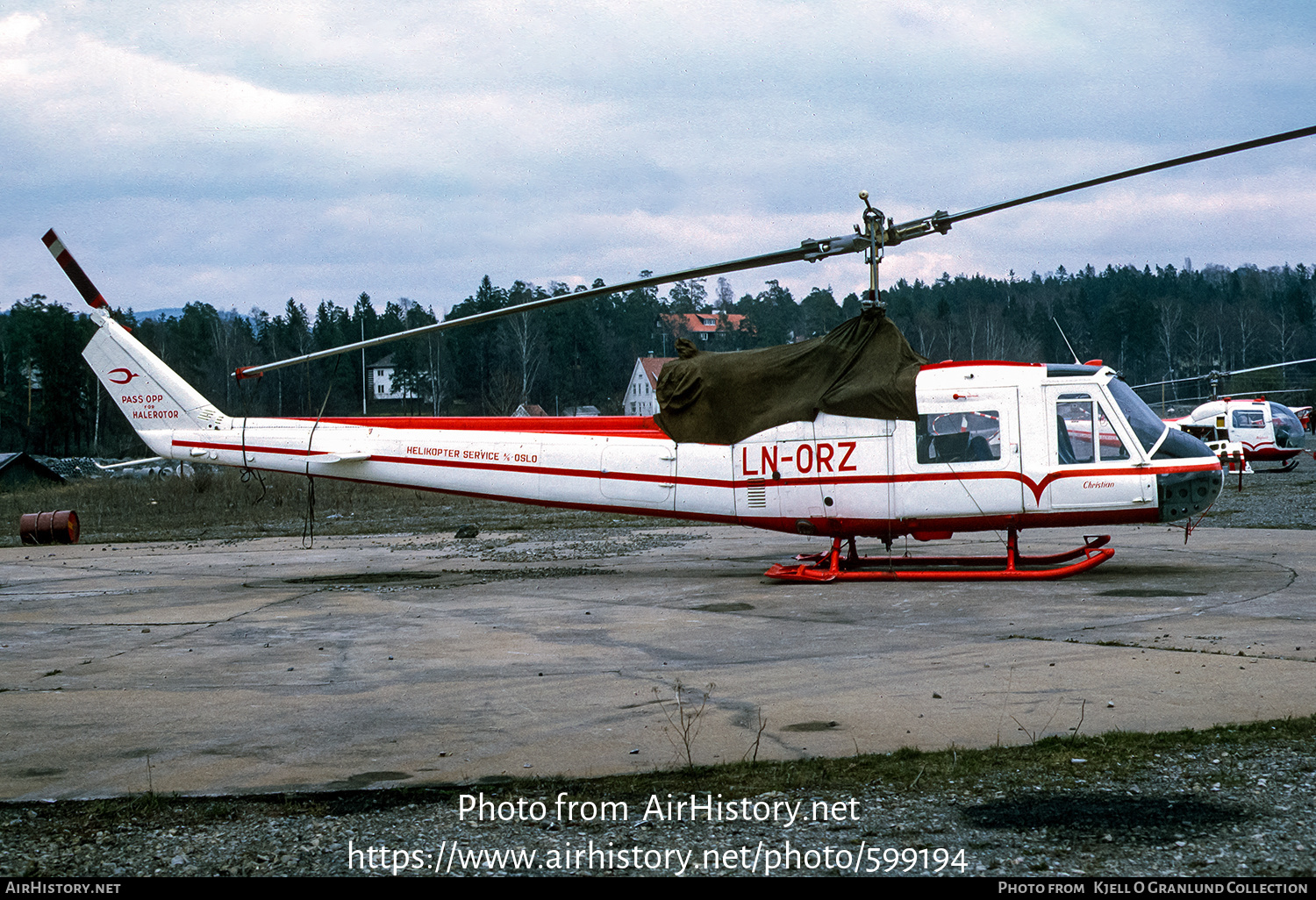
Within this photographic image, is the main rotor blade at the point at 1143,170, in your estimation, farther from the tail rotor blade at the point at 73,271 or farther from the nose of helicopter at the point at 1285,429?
the nose of helicopter at the point at 1285,429

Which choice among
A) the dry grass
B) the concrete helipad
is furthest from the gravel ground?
the dry grass

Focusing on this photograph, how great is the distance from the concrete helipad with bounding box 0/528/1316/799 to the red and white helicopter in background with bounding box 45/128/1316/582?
0.88m

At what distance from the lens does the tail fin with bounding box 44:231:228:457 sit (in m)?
14.6

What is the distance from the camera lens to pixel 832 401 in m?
12.2

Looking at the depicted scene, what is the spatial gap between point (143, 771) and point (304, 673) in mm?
A: 2477

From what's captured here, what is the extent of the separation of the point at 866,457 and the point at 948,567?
1.70 metres

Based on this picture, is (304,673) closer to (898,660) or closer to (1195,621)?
(898,660)

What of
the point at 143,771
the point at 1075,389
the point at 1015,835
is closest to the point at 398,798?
the point at 143,771

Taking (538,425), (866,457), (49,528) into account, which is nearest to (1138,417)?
(866,457)

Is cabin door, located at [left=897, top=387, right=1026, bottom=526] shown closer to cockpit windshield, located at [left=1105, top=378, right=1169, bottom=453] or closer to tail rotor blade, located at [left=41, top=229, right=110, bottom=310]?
cockpit windshield, located at [left=1105, top=378, right=1169, bottom=453]

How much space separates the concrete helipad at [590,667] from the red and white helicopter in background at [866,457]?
881 mm

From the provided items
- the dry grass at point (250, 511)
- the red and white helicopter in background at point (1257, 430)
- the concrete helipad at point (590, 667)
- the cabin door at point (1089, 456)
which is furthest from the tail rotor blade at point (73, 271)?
the red and white helicopter in background at point (1257, 430)

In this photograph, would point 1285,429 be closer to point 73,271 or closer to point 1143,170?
point 1143,170

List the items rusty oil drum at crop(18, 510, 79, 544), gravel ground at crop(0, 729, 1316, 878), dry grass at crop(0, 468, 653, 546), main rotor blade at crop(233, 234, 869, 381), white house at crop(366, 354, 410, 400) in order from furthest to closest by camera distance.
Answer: white house at crop(366, 354, 410, 400)
dry grass at crop(0, 468, 653, 546)
rusty oil drum at crop(18, 510, 79, 544)
main rotor blade at crop(233, 234, 869, 381)
gravel ground at crop(0, 729, 1316, 878)
